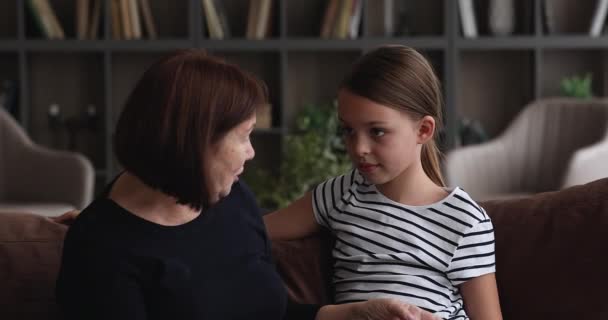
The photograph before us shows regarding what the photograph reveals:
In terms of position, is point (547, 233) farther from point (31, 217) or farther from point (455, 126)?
point (455, 126)

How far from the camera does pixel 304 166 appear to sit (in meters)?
4.45

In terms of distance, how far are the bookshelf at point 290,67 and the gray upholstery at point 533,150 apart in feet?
1.62

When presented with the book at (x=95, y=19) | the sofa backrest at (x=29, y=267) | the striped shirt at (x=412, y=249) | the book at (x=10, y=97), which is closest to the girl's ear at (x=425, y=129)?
the striped shirt at (x=412, y=249)

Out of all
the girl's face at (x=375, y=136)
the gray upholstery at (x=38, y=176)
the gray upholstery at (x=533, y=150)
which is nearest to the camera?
the girl's face at (x=375, y=136)

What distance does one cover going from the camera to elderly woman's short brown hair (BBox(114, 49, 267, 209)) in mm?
1296

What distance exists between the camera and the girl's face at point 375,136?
1.58 meters

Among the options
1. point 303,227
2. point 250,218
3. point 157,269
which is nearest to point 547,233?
point 303,227

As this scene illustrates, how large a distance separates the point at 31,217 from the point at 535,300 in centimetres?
95

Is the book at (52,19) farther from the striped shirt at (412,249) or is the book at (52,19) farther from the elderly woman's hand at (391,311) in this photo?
the elderly woman's hand at (391,311)

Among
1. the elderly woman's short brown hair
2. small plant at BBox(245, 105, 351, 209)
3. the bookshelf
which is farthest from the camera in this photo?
the bookshelf

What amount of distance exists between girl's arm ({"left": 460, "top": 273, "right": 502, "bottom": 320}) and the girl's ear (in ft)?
0.87

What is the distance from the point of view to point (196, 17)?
487 cm

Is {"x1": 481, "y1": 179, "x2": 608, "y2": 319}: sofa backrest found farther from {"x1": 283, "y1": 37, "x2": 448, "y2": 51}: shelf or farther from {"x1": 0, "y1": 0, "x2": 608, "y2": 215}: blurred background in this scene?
{"x1": 283, "y1": 37, "x2": 448, "y2": 51}: shelf

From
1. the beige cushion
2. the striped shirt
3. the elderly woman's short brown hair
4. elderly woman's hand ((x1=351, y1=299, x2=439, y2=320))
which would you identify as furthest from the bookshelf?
the elderly woman's short brown hair
